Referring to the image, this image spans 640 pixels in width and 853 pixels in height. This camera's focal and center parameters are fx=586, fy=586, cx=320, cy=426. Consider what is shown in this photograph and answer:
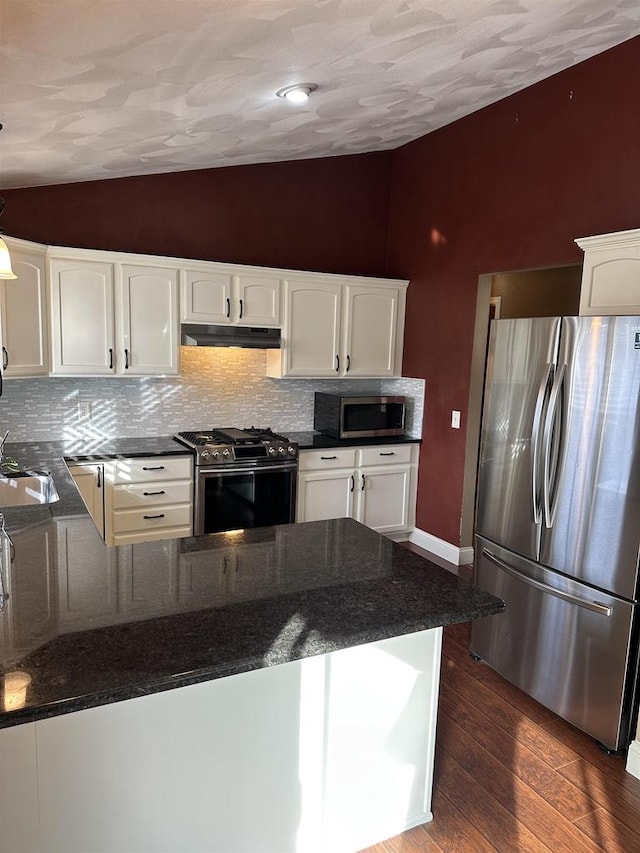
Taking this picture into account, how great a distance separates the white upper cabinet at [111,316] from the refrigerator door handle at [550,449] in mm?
2510

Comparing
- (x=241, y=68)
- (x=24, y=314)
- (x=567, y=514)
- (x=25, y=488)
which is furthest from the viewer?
(x=24, y=314)

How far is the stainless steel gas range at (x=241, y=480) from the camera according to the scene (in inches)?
155

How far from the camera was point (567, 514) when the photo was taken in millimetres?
2562

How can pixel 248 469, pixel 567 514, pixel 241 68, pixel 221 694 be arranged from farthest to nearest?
pixel 248 469 → pixel 567 514 → pixel 241 68 → pixel 221 694

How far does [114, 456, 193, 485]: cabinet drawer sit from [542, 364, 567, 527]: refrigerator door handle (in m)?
2.28

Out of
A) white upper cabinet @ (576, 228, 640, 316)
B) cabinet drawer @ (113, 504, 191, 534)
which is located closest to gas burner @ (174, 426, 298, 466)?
cabinet drawer @ (113, 504, 191, 534)

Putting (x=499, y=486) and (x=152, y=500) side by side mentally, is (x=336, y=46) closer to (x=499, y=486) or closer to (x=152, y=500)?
(x=499, y=486)

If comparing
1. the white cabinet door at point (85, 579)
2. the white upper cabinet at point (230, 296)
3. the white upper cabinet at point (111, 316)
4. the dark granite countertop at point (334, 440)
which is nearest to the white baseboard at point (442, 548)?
the dark granite countertop at point (334, 440)

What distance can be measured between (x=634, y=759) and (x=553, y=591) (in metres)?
0.68

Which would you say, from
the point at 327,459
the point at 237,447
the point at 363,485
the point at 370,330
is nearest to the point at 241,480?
the point at 237,447

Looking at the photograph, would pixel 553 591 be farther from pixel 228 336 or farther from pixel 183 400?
pixel 183 400

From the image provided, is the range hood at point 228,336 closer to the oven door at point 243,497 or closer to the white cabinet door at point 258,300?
the white cabinet door at point 258,300

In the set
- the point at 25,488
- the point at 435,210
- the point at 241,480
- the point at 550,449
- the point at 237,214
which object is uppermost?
the point at 435,210

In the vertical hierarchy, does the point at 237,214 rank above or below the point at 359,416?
above
